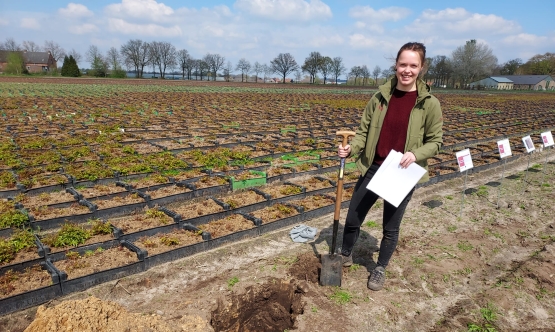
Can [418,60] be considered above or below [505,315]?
above

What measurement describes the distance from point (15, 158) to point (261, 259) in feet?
22.6

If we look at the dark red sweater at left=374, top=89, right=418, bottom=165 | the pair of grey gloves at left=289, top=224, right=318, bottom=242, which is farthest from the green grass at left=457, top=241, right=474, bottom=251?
the dark red sweater at left=374, top=89, right=418, bottom=165

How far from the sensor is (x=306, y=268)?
399 cm

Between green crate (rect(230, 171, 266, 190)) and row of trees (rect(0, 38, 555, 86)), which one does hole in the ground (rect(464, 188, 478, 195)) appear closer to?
green crate (rect(230, 171, 266, 190))

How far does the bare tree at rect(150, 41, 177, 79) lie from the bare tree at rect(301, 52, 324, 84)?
3239 centimetres

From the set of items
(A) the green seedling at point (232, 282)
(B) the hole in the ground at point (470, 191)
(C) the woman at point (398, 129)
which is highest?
(C) the woman at point (398, 129)

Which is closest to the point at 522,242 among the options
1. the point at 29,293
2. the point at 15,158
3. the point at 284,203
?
the point at 284,203

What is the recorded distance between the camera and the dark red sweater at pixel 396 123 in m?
3.18

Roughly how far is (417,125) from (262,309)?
2.21m

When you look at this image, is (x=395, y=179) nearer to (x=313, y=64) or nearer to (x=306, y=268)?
(x=306, y=268)

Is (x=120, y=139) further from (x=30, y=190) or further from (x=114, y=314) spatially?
(x=114, y=314)

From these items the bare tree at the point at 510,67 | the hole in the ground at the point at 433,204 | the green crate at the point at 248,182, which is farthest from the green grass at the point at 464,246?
the bare tree at the point at 510,67

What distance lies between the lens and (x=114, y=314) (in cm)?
275

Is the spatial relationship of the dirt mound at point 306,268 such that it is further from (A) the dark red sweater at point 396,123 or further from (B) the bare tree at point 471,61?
(B) the bare tree at point 471,61
